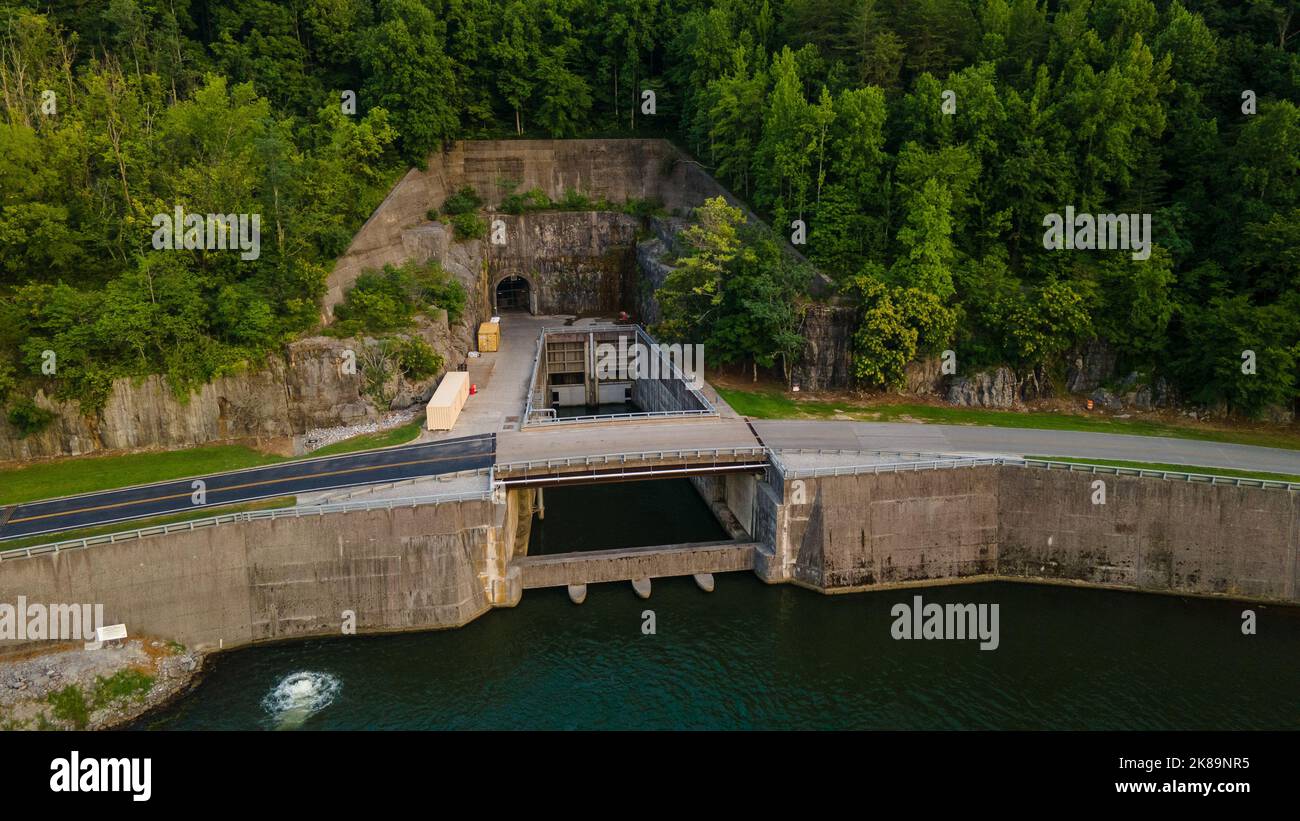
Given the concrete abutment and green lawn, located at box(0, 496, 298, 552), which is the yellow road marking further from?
the concrete abutment

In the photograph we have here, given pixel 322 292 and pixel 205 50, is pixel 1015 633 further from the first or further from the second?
pixel 205 50

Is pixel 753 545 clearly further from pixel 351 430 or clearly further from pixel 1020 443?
pixel 351 430

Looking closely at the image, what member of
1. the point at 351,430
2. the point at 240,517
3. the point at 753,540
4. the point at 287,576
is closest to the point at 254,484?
the point at 240,517

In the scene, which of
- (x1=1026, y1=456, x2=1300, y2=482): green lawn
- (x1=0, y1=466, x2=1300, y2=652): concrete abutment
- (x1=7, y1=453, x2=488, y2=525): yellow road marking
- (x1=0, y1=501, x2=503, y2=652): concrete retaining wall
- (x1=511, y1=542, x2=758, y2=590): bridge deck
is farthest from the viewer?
(x1=511, y1=542, x2=758, y2=590): bridge deck

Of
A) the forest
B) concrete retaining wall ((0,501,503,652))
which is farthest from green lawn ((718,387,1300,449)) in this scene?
concrete retaining wall ((0,501,503,652))

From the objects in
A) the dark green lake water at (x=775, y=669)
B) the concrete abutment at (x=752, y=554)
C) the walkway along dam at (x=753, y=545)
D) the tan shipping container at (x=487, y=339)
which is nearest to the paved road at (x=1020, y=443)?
the walkway along dam at (x=753, y=545)

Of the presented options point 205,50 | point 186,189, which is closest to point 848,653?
point 186,189
